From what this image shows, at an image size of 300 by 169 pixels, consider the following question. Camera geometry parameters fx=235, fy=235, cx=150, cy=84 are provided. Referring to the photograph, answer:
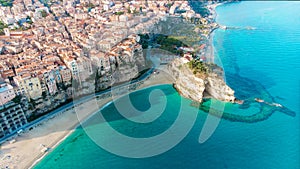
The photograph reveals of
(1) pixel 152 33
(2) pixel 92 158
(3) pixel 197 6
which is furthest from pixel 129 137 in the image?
(3) pixel 197 6

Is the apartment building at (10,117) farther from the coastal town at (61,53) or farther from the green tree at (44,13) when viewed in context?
the green tree at (44,13)

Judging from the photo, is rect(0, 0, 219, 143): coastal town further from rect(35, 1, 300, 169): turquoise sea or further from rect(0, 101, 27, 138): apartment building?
rect(35, 1, 300, 169): turquoise sea

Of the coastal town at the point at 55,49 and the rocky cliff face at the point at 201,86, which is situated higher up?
the coastal town at the point at 55,49

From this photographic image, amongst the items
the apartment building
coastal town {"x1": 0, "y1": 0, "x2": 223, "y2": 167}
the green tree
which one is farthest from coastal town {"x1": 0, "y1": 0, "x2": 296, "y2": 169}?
the green tree

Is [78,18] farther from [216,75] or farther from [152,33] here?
[216,75]

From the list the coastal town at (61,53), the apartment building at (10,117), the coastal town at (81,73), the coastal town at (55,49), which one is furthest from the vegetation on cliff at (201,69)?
the apartment building at (10,117)

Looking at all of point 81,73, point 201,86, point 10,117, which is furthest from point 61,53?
point 201,86

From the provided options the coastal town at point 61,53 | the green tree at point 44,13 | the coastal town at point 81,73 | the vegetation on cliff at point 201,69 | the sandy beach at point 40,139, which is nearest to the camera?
the sandy beach at point 40,139
